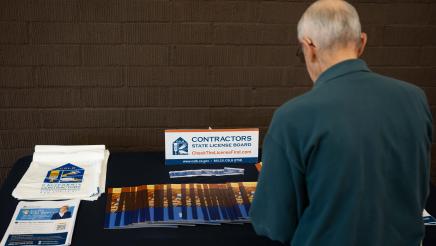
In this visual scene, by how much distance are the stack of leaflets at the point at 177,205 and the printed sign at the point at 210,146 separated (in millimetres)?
205

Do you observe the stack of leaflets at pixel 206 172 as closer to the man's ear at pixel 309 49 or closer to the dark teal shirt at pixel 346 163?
the dark teal shirt at pixel 346 163

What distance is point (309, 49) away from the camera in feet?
3.89

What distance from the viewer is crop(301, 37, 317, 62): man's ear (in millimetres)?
1174

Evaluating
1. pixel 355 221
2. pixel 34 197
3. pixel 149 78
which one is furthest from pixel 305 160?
pixel 149 78

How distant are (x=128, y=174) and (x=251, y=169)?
1.70 ft

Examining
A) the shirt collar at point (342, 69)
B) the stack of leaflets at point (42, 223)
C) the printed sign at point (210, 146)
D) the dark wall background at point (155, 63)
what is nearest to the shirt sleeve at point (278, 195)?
the shirt collar at point (342, 69)

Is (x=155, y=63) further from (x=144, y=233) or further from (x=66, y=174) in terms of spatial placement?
(x=144, y=233)

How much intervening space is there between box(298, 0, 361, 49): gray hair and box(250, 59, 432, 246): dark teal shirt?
66 mm

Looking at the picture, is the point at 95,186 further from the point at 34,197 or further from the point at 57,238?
the point at 57,238

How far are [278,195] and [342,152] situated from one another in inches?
8.1

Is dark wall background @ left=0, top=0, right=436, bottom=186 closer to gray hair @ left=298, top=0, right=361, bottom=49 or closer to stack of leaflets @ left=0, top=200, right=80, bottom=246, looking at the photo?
stack of leaflets @ left=0, top=200, right=80, bottom=246

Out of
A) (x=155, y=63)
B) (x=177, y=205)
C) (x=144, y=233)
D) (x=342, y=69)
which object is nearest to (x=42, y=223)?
(x=144, y=233)

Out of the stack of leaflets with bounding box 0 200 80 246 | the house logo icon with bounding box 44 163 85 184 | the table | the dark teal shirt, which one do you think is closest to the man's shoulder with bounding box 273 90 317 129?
the dark teal shirt

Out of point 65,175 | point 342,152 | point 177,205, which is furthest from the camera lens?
point 65,175
